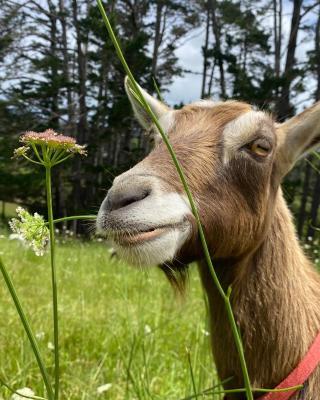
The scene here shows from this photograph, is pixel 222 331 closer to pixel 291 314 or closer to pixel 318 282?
pixel 291 314

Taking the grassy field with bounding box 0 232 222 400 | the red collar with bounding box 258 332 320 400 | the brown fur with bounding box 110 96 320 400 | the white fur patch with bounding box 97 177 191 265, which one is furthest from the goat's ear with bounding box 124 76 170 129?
the red collar with bounding box 258 332 320 400

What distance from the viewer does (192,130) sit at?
A: 7.22ft

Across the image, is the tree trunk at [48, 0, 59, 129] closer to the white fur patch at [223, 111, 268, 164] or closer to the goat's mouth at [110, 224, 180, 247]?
the white fur patch at [223, 111, 268, 164]

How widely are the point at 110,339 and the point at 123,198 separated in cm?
220

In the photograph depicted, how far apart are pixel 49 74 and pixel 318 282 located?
22.4 m

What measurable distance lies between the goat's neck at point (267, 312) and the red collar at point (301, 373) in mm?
63

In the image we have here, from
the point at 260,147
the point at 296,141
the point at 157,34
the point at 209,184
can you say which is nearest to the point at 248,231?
the point at 209,184

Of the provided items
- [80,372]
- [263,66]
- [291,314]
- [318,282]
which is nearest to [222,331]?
[291,314]

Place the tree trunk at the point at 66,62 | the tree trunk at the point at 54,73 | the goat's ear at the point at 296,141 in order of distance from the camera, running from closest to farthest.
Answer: the goat's ear at the point at 296,141 → the tree trunk at the point at 54,73 → the tree trunk at the point at 66,62

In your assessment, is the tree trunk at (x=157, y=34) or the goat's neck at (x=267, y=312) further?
the tree trunk at (x=157, y=34)

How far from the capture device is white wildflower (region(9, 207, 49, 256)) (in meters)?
1.00

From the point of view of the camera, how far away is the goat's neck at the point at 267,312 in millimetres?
2082

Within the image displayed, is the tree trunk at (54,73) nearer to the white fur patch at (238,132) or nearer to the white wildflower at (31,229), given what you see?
the white fur patch at (238,132)

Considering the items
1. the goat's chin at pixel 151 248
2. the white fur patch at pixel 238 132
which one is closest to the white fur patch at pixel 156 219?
the goat's chin at pixel 151 248
